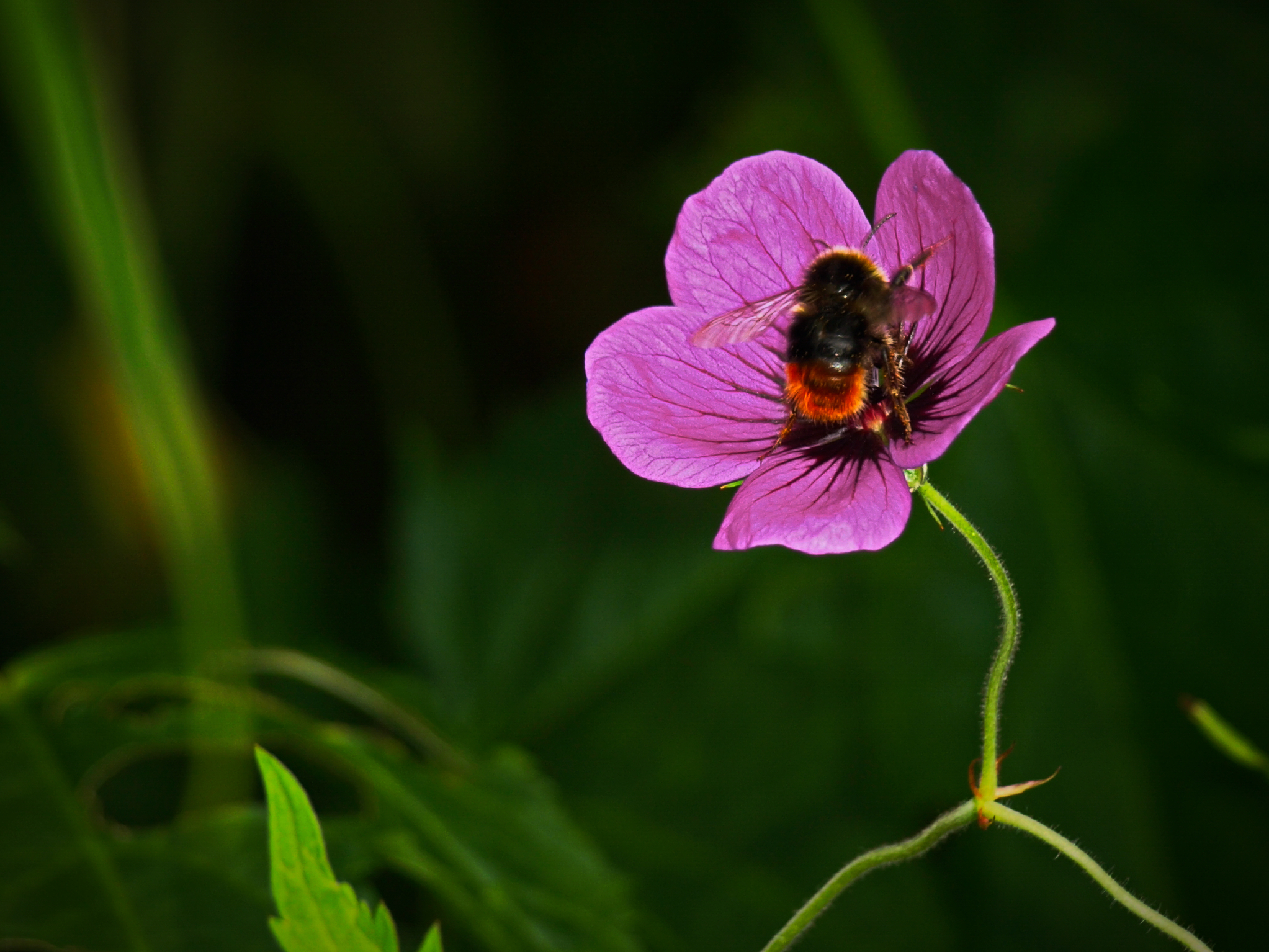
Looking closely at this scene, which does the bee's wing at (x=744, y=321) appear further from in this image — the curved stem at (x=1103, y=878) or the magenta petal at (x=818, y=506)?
the curved stem at (x=1103, y=878)

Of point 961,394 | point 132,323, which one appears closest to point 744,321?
point 961,394

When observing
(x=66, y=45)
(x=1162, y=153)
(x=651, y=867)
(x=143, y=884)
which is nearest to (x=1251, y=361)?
(x=1162, y=153)

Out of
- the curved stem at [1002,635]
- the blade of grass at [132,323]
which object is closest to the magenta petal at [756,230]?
the curved stem at [1002,635]

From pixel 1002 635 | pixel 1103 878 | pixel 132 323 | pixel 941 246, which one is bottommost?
pixel 1103 878

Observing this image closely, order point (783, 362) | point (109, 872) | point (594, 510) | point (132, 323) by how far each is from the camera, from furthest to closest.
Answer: point (594, 510)
point (132, 323)
point (109, 872)
point (783, 362)

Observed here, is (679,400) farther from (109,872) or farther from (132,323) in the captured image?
(132,323)

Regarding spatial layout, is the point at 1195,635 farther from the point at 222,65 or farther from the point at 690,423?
the point at 222,65

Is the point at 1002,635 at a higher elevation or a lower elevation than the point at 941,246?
lower
